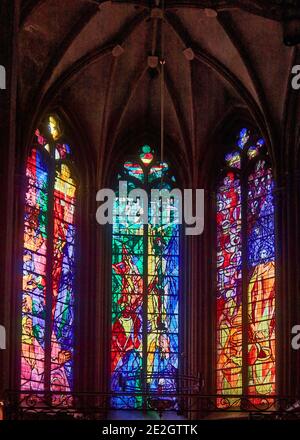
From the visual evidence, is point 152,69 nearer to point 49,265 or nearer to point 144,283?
point 144,283

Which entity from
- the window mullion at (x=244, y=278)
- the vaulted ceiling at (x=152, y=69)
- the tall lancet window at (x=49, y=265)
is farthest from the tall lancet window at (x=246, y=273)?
the tall lancet window at (x=49, y=265)

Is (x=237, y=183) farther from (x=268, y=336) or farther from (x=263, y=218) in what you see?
(x=268, y=336)

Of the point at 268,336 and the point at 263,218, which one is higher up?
the point at 263,218

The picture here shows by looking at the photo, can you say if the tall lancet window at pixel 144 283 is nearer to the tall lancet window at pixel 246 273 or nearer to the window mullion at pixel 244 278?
the tall lancet window at pixel 246 273

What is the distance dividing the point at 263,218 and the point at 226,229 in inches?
37.0

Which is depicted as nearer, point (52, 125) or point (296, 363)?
point (296, 363)

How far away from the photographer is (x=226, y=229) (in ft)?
102

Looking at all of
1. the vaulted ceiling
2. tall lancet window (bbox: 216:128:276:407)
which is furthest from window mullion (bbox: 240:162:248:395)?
the vaulted ceiling

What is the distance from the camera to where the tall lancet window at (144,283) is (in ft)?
100

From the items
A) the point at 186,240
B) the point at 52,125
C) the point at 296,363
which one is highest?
the point at 52,125

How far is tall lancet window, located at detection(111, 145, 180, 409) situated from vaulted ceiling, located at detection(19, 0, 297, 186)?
73cm

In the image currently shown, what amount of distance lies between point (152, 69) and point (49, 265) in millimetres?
4295

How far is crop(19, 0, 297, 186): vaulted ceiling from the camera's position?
2938 centimetres

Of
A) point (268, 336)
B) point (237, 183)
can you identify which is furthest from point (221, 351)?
point (237, 183)
